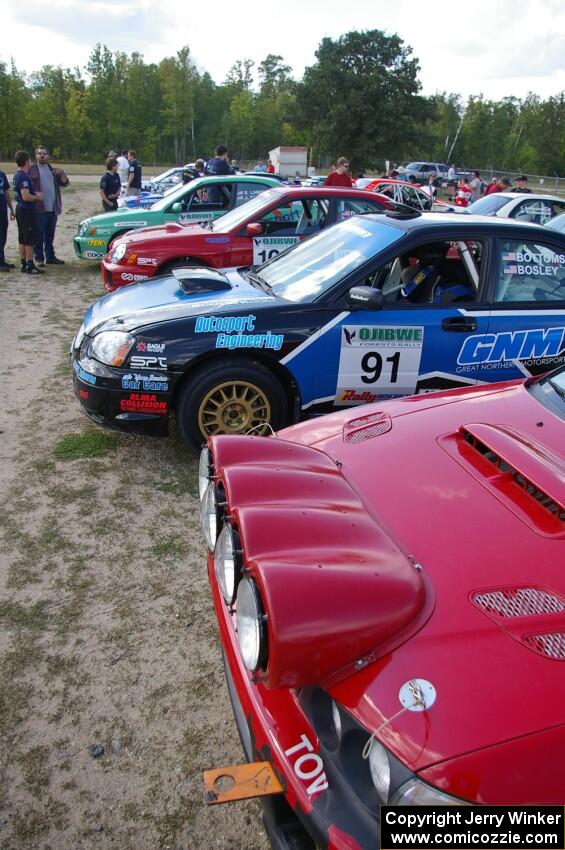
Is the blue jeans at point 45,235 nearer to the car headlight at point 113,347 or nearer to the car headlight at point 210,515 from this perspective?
the car headlight at point 113,347

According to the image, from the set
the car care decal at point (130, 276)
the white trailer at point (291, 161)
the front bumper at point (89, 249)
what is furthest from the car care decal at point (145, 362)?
the white trailer at point (291, 161)

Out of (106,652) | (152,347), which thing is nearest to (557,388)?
(106,652)

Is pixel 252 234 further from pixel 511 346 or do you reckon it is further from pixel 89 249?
pixel 89 249

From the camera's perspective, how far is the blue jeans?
34.6 ft

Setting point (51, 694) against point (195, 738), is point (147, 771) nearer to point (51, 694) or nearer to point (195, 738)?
point (195, 738)

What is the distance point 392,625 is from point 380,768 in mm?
317

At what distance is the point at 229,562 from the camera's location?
1791 mm

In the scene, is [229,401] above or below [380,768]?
below

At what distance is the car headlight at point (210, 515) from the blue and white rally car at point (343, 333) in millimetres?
1921

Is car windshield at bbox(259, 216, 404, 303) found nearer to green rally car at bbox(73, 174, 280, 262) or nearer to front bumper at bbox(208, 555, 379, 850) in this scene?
front bumper at bbox(208, 555, 379, 850)

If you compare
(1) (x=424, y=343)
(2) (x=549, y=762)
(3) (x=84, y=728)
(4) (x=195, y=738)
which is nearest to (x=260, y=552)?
(2) (x=549, y=762)

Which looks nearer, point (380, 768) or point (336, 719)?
point (380, 768)

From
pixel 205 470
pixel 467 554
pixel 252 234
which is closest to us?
pixel 467 554

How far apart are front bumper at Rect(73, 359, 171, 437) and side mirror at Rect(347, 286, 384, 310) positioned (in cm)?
136
